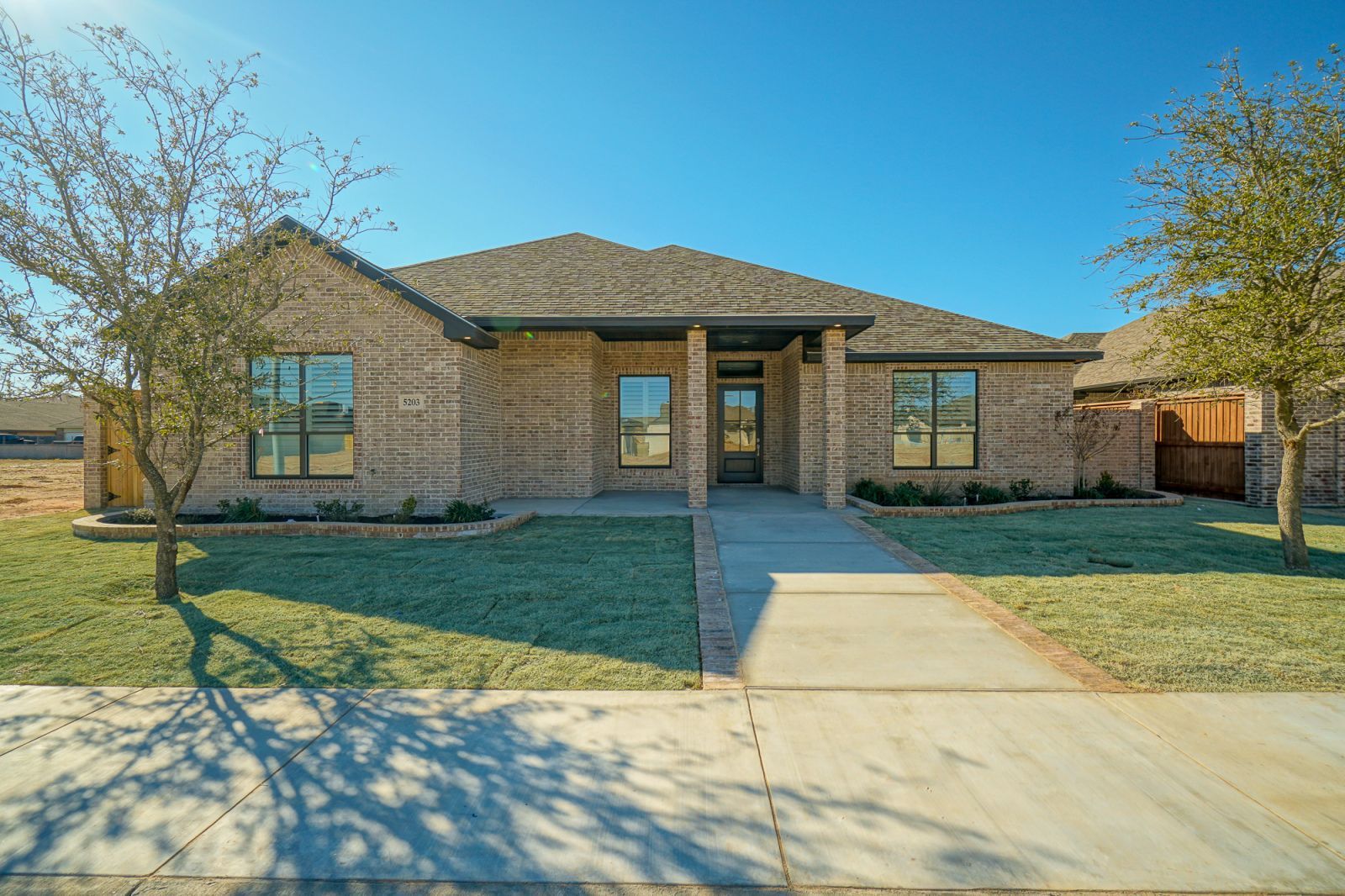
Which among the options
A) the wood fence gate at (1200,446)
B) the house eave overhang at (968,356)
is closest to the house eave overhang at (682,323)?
the house eave overhang at (968,356)

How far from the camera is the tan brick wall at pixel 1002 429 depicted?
1406cm

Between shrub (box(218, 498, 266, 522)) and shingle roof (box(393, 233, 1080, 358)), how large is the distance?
461 centimetres

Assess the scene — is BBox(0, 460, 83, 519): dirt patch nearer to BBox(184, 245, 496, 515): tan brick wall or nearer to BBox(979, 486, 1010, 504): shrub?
BBox(184, 245, 496, 515): tan brick wall

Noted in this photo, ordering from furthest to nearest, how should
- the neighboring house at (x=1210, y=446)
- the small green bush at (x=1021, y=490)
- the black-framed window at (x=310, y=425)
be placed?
the small green bush at (x=1021, y=490)
the neighboring house at (x=1210, y=446)
the black-framed window at (x=310, y=425)

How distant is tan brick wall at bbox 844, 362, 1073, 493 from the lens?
46.1 feet

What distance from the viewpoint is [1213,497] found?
14180 millimetres

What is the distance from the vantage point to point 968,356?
1353 centimetres

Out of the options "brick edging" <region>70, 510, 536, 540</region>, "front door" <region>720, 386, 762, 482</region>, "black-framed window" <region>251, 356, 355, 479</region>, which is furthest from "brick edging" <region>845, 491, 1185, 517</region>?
"black-framed window" <region>251, 356, 355, 479</region>

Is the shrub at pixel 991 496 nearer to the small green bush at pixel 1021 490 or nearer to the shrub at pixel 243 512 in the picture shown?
the small green bush at pixel 1021 490

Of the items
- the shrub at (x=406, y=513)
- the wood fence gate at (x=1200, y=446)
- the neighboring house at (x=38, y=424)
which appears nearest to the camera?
the shrub at (x=406, y=513)

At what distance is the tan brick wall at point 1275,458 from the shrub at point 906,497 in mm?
6554

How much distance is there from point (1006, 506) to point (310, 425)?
12.2 meters

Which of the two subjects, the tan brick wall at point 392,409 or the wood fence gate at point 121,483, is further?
the wood fence gate at point 121,483

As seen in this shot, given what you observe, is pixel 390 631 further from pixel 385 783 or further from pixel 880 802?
pixel 880 802
